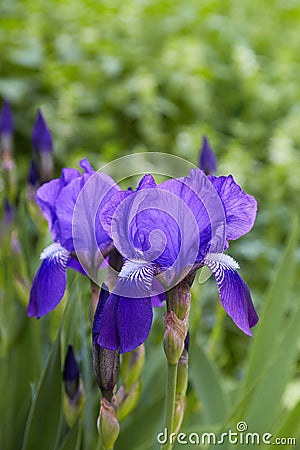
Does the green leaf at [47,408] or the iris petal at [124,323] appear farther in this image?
the green leaf at [47,408]

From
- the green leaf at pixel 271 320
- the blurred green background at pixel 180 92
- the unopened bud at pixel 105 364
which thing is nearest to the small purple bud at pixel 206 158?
the green leaf at pixel 271 320

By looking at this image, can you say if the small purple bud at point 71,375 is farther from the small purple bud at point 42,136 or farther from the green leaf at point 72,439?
the small purple bud at point 42,136

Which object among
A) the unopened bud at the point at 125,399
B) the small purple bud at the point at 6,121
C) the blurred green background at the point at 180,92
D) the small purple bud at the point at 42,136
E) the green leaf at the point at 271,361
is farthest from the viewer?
the blurred green background at the point at 180,92

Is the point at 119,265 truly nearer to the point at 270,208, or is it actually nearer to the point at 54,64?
the point at 270,208

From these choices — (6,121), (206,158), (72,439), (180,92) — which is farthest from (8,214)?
(180,92)

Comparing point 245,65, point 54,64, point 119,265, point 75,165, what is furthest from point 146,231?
point 54,64

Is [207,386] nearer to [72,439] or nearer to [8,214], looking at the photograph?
[72,439]

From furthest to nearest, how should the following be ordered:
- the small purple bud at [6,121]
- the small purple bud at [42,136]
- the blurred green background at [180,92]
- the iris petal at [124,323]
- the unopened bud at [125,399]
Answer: the blurred green background at [180,92] → the small purple bud at [6,121] → the small purple bud at [42,136] → the unopened bud at [125,399] → the iris petal at [124,323]
